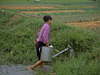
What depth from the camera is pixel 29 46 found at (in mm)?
7066

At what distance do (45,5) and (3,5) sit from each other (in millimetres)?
4577

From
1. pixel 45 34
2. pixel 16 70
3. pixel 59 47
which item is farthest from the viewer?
pixel 59 47

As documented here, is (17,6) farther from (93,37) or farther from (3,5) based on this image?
(93,37)

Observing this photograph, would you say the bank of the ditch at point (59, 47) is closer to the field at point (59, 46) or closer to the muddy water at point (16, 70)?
the field at point (59, 46)

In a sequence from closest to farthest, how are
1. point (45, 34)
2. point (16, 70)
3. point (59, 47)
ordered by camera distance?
point (45, 34) → point (16, 70) → point (59, 47)

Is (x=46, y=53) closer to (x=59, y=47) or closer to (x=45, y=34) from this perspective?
(x=45, y=34)

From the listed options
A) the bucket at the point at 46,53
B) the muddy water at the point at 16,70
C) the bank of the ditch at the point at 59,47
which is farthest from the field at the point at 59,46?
the bucket at the point at 46,53

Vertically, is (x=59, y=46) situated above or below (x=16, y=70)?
above

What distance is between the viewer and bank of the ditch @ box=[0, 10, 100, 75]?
414cm

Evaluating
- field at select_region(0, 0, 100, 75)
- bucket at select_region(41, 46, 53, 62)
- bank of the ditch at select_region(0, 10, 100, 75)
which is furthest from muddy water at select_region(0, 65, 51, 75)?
bucket at select_region(41, 46, 53, 62)

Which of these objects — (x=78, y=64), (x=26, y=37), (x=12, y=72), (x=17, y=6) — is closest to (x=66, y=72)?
(x=78, y=64)

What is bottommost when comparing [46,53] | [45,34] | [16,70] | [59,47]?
[16,70]

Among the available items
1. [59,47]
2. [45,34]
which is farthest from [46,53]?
[59,47]

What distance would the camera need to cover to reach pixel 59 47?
254 inches
